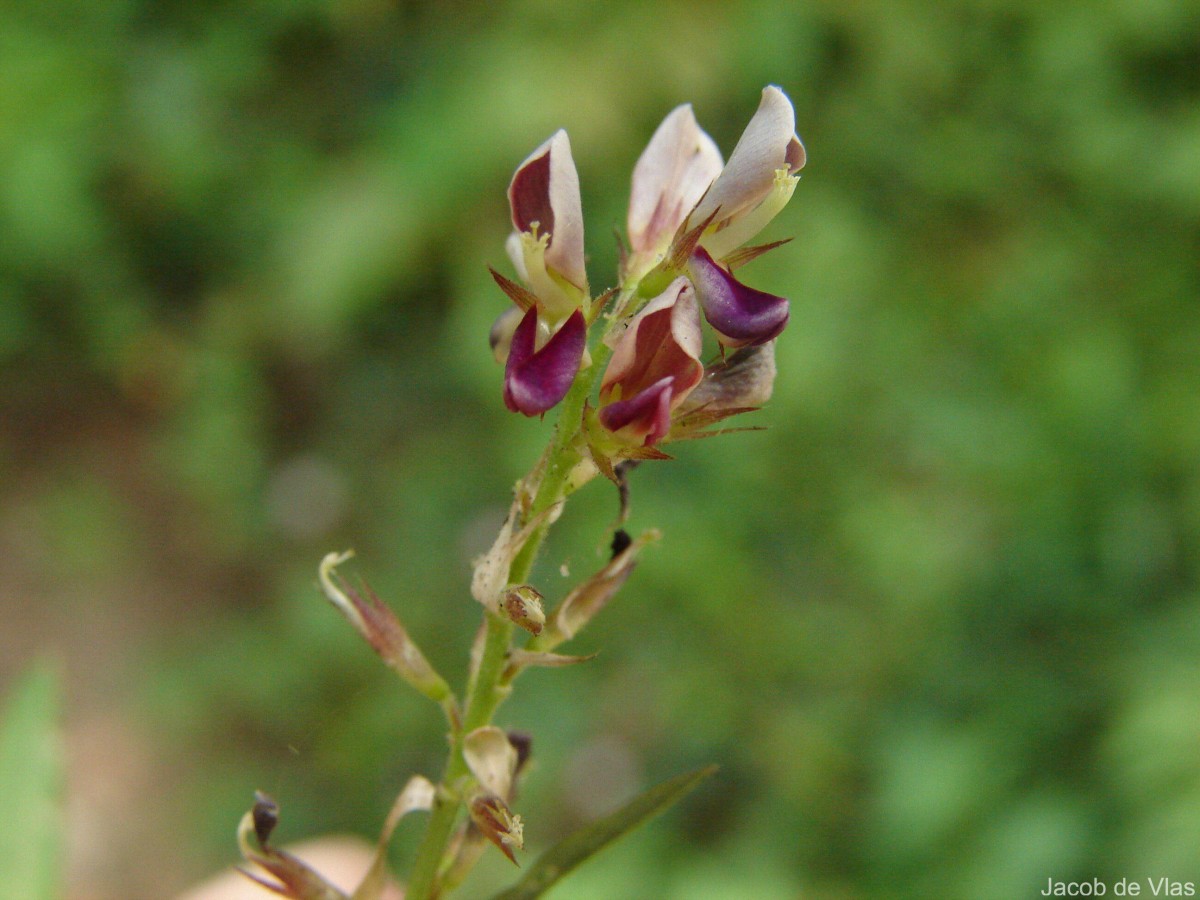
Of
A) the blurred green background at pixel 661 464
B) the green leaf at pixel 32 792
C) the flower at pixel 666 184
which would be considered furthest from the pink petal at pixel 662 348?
the blurred green background at pixel 661 464

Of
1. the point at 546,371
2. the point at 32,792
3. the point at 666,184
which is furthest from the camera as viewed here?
the point at 32,792

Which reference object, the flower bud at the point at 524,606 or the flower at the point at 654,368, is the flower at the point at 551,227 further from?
the flower bud at the point at 524,606

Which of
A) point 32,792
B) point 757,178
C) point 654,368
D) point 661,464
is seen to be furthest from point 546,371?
point 661,464

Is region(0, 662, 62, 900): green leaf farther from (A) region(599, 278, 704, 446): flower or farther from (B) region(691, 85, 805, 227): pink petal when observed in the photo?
(B) region(691, 85, 805, 227): pink petal

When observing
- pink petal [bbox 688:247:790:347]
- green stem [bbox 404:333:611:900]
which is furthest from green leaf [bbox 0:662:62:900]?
pink petal [bbox 688:247:790:347]

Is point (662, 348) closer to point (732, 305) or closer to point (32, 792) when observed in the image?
point (732, 305)

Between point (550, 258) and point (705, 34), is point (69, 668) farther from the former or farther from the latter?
point (550, 258)

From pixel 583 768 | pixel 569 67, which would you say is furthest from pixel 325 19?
pixel 583 768
